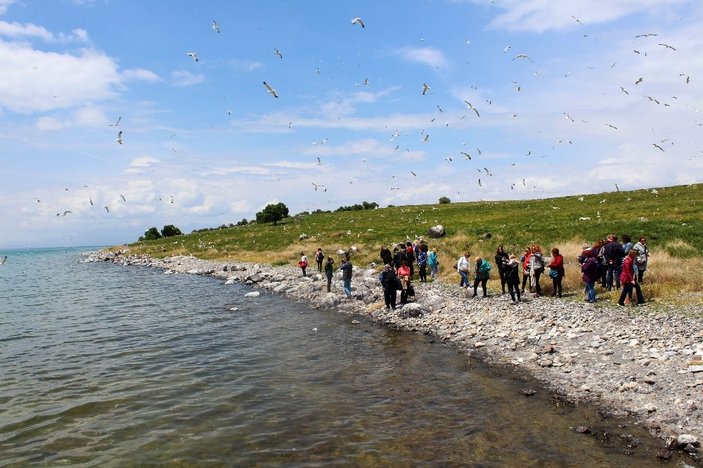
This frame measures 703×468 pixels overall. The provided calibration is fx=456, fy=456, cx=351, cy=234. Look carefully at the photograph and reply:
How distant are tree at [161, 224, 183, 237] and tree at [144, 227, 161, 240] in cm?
130

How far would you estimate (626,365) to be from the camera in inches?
494

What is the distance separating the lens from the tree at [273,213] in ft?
299

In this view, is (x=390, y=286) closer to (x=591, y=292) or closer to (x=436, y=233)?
(x=591, y=292)

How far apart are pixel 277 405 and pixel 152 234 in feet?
370

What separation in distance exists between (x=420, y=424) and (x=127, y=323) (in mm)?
19250

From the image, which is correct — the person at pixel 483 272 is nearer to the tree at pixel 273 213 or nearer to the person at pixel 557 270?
the person at pixel 557 270

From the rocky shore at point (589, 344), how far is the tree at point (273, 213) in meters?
66.1

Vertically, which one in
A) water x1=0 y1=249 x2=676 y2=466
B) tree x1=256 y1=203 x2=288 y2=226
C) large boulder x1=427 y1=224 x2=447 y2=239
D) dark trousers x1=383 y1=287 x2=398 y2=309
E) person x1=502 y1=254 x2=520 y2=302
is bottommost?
water x1=0 y1=249 x2=676 y2=466

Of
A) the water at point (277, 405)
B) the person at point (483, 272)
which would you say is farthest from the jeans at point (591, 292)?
the water at point (277, 405)

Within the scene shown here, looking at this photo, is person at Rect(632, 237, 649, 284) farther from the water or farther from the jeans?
the water

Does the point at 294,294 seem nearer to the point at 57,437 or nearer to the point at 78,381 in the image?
the point at 78,381

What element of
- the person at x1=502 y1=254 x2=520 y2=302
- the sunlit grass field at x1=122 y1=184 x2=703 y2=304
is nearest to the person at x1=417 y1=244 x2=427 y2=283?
the sunlit grass field at x1=122 y1=184 x2=703 y2=304

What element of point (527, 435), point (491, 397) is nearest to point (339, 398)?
point (491, 397)

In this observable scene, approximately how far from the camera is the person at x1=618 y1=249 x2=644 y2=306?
56.3ft
